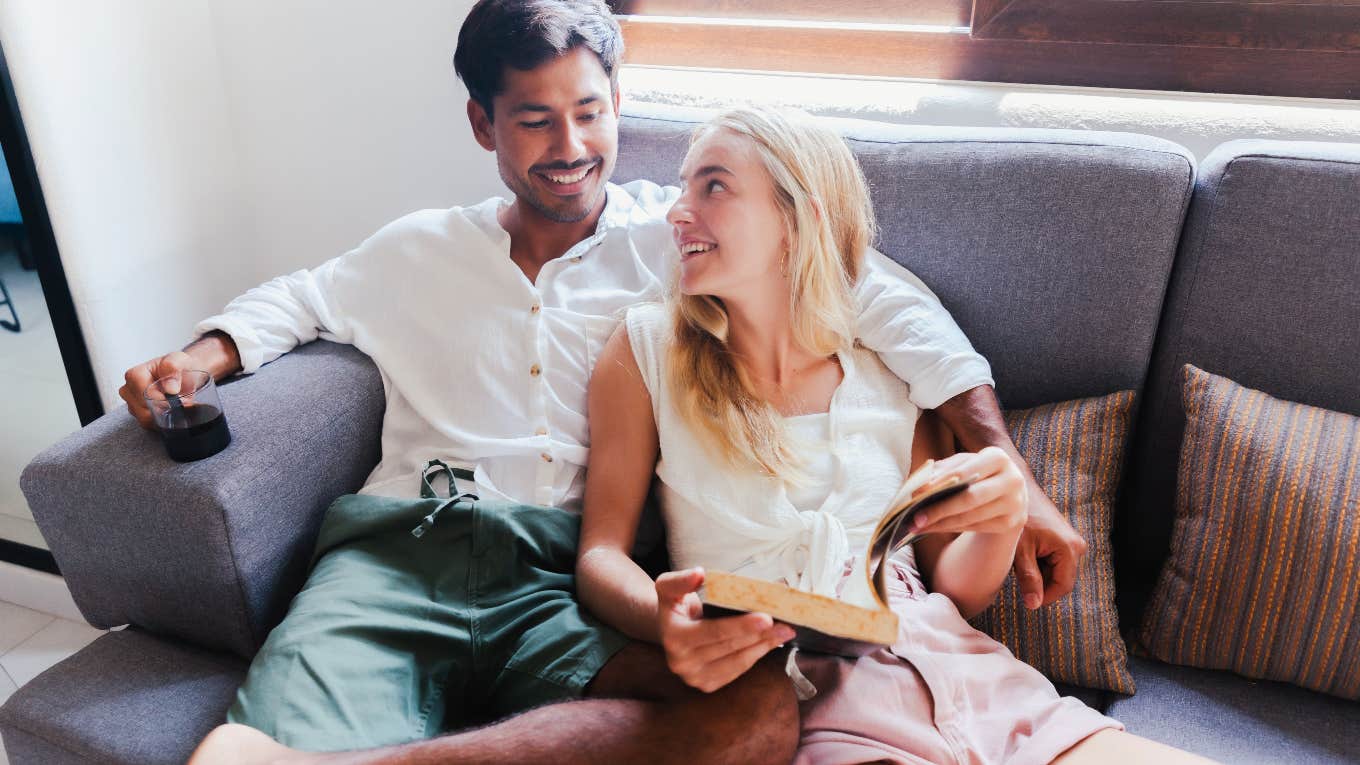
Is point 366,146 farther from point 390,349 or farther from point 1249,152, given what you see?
point 1249,152

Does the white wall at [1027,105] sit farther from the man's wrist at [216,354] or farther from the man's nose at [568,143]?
the man's wrist at [216,354]

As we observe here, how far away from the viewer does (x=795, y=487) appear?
124 cm

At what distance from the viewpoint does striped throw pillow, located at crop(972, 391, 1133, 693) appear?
4.16ft

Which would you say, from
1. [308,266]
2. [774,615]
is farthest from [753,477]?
[308,266]

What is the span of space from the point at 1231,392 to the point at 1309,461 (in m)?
0.13

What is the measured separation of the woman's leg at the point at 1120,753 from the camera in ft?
3.40

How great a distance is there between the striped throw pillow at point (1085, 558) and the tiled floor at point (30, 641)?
1.84 meters

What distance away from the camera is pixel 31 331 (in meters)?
1.95

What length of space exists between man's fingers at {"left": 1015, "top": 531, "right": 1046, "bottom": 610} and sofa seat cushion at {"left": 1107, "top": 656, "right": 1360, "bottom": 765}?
0.73 feet

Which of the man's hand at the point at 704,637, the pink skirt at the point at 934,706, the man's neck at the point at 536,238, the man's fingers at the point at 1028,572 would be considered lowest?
the pink skirt at the point at 934,706

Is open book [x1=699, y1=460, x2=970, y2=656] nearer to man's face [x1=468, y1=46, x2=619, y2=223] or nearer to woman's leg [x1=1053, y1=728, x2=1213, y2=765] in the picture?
woman's leg [x1=1053, y1=728, x2=1213, y2=765]

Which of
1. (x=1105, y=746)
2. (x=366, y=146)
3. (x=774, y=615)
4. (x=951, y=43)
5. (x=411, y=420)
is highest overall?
(x=951, y=43)

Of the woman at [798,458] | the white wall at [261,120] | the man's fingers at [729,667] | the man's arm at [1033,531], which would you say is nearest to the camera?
the man's fingers at [729,667]

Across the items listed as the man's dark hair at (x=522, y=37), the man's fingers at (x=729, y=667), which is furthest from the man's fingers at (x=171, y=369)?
the man's fingers at (x=729, y=667)
